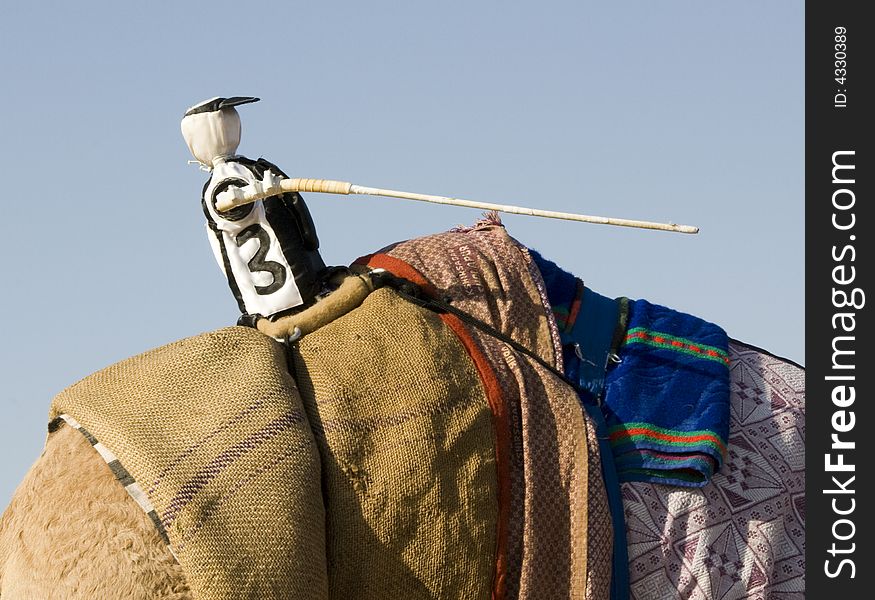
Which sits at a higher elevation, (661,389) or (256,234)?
(256,234)

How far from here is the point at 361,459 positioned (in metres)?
3.16

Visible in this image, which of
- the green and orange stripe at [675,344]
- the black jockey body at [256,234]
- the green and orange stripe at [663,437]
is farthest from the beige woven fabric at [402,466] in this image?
the green and orange stripe at [675,344]

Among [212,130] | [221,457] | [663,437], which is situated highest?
[212,130]

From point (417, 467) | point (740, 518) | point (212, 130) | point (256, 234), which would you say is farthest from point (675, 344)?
point (212, 130)

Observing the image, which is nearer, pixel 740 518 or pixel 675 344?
pixel 740 518

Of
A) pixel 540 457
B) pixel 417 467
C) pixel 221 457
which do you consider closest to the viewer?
pixel 221 457

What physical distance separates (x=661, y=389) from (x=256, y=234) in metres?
1.10

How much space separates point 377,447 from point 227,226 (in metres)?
0.75

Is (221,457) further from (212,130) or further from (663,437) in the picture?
(663,437)

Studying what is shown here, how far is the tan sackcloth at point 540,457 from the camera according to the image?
10.8 feet

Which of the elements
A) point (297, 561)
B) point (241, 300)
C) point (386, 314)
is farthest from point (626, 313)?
point (297, 561)

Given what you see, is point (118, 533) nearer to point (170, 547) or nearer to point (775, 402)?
point (170, 547)

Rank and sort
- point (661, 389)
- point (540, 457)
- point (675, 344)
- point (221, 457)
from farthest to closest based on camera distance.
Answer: point (675, 344) < point (661, 389) < point (540, 457) < point (221, 457)

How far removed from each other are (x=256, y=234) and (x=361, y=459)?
0.71 metres
